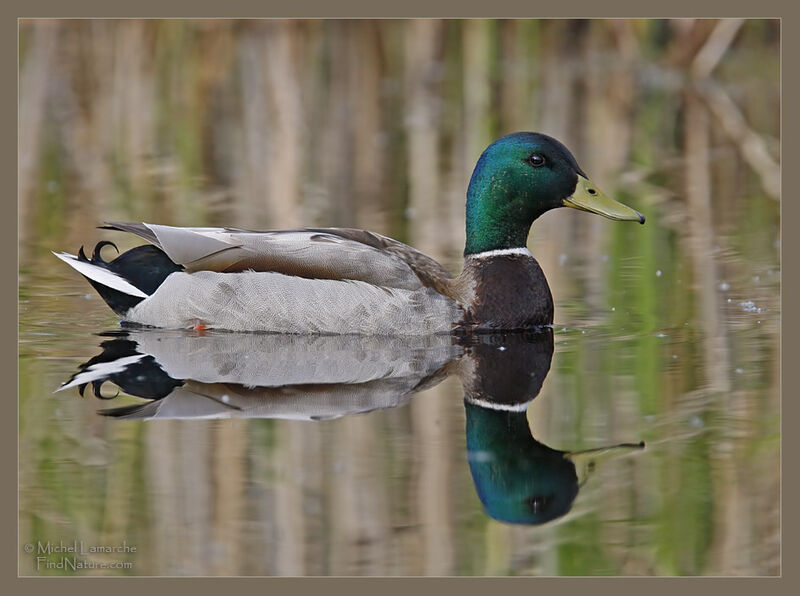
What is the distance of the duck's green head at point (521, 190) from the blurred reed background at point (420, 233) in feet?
2.58

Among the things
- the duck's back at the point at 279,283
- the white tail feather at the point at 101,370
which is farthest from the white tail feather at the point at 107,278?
the white tail feather at the point at 101,370

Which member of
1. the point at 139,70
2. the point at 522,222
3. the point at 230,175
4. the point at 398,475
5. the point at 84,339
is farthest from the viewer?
the point at 139,70

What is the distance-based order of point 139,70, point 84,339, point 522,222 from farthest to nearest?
point 139,70 < point 522,222 < point 84,339

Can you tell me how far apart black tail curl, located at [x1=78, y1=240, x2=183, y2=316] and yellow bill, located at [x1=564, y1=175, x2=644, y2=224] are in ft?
9.16

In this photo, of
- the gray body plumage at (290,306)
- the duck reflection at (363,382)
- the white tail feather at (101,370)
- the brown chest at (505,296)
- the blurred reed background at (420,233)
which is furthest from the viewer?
the brown chest at (505,296)

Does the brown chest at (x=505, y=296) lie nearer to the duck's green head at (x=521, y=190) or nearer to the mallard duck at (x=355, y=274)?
the mallard duck at (x=355, y=274)

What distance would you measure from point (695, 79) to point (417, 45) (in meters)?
3.85

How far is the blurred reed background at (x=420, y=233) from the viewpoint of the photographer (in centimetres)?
599

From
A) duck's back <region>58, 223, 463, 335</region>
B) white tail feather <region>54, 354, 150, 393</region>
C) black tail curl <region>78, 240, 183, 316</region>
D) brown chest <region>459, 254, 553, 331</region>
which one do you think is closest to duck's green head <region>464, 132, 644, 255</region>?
brown chest <region>459, 254, 553, 331</region>

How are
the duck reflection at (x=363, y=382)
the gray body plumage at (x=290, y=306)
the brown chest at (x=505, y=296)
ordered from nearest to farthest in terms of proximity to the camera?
the duck reflection at (x=363, y=382)
the gray body plumage at (x=290, y=306)
the brown chest at (x=505, y=296)

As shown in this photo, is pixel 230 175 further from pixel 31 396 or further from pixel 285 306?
pixel 31 396

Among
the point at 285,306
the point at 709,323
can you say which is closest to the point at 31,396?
the point at 285,306

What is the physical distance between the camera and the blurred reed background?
5.99 meters

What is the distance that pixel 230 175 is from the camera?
1404 cm
